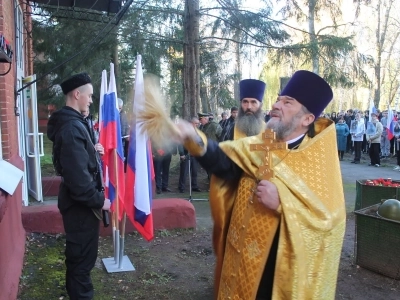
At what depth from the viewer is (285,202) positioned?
2158mm

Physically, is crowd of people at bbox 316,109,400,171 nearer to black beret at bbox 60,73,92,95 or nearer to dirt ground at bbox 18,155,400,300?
dirt ground at bbox 18,155,400,300

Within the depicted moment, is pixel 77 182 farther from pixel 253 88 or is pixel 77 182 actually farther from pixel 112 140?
pixel 253 88

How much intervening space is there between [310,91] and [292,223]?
30.7 inches

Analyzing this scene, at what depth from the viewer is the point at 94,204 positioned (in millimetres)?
3219

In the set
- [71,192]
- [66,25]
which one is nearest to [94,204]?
[71,192]

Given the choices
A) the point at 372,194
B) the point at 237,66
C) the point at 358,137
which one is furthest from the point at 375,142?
the point at 372,194

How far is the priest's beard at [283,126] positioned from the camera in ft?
7.67

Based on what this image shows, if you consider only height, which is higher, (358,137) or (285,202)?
(285,202)

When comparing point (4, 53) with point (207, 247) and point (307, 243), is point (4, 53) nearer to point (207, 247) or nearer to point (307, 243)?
point (307, 243)

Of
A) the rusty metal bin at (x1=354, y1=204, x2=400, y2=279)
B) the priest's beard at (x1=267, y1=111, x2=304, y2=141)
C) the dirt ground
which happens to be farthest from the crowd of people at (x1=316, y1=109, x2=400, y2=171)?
the priest's beard at (x1=267, y1=111, x2=304, y2=141)

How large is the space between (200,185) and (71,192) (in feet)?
25.6

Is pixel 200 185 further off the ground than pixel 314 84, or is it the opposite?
pixel 314 84

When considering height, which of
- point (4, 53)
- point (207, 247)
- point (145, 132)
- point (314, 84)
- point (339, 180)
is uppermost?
point (4, 53)

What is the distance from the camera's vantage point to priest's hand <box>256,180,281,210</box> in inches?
84.3
